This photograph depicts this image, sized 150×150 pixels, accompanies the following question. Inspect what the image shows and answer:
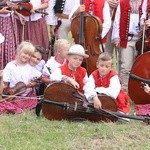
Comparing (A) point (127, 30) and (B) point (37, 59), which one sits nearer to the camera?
(B) point (37, 59)

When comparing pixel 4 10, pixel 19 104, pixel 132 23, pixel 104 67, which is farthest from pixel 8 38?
pixel 104 67

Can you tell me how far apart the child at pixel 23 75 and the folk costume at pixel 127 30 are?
3.54ft

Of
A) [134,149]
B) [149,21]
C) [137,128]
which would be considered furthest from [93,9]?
[134,149]

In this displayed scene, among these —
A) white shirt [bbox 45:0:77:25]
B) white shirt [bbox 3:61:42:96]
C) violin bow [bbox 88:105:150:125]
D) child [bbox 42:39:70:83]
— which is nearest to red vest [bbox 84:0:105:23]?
white shirt [bbox 45:0:77:25]

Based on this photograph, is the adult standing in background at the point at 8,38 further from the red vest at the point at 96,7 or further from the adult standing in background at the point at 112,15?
the adult standing in background at the point at 112,15

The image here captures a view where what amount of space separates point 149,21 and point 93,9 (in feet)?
2.31

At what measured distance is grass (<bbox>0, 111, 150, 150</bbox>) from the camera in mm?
4180

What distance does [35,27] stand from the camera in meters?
6.49

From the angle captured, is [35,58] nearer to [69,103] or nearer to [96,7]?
[96,7]

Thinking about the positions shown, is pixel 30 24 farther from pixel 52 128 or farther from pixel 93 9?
pixel 52 128

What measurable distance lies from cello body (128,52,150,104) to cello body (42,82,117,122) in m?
0.62

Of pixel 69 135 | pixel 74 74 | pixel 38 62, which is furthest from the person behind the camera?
pixel 38 62

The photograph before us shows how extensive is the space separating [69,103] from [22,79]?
955mm

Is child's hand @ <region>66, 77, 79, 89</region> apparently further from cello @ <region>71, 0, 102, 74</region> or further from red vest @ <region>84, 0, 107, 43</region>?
red vest @ <region>84, 0, 107, 43</region>
